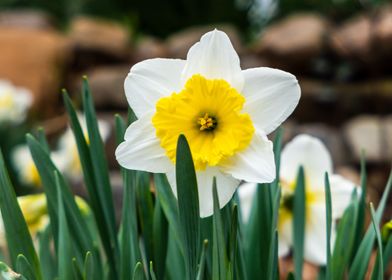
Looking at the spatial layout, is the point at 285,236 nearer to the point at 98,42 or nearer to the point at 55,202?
the point at 55,202

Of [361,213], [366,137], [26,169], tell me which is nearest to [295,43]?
[366,137]

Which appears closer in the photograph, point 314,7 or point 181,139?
point 181,139

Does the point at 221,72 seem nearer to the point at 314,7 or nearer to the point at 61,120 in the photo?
the point at 61,120

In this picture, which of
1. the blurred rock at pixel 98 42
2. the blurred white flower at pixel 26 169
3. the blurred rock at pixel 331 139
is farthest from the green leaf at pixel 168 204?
the blurred rock at pixel 98 42

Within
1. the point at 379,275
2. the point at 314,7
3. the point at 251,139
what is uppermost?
the point at 314,7

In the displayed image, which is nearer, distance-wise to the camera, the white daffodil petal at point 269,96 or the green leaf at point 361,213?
the white daffodil petal at point 269,96

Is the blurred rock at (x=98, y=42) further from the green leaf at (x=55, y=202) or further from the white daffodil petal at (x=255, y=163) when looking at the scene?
the white daffodil petal at (x=255, y=163)

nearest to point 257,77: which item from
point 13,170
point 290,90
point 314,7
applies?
point 290,90
